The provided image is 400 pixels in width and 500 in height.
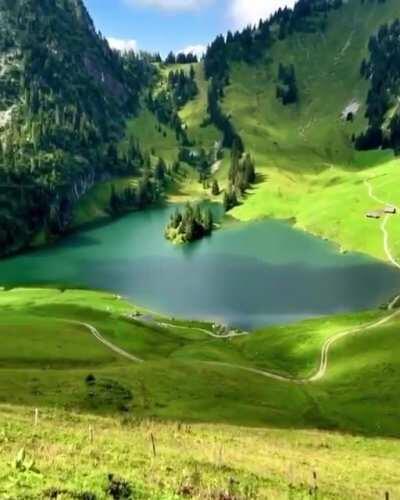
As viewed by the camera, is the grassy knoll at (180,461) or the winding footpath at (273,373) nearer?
the grassy knoll at (180,461)

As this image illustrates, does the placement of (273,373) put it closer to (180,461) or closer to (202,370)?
(202,370)

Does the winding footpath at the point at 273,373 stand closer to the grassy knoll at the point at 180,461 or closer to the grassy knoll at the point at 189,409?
the grassy knoll at the point at 189,409

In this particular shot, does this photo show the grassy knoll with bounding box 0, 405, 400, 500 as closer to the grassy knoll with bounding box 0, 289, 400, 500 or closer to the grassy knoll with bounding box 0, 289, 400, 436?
the grassy knoll with bounding box 0, 289, 400, 500

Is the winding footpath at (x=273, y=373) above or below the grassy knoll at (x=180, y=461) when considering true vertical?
below

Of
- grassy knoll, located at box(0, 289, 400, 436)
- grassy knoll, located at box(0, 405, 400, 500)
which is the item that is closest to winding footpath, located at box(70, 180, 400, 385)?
grassy knoll, located at box(0, 289, 400, 436)

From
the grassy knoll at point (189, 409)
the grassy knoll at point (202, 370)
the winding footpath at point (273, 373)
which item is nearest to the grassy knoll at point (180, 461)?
the grassy knoll at point (189, 409)

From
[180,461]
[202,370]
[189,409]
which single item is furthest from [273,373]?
[180,461]

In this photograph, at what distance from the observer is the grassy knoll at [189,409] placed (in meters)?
27.9

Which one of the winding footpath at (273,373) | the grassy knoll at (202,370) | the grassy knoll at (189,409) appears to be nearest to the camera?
the grassy knoll at (189,409)

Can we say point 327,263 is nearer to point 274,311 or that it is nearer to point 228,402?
point 274,311

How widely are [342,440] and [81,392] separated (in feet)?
81.9

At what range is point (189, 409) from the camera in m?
65.3

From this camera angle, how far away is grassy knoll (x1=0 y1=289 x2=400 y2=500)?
2794 centimetres

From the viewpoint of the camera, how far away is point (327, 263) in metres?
199
